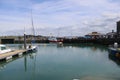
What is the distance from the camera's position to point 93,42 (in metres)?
126

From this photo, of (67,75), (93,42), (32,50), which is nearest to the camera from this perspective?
(67,75)

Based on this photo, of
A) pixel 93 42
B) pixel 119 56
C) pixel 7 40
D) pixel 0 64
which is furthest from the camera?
pixel 7 40

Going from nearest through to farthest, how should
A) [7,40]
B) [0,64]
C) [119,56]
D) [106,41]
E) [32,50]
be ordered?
1. [0,64]
2. [119,56]
3. [32,50]
4. [106,41]
5. [7,40]

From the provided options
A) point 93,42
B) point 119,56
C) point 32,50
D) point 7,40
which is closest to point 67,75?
point 119,56

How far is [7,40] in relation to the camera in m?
142

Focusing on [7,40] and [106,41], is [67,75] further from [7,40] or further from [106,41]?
[7,40]

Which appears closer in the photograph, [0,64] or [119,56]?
[0,64]

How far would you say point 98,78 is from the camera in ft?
89.8

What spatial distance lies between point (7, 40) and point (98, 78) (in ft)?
392

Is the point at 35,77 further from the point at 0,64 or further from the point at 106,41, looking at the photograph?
the point at 106,41

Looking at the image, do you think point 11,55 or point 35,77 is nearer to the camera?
point 35,77

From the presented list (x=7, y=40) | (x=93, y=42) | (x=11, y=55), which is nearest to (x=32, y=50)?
(x=11, y=55)

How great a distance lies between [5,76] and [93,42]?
9873cm

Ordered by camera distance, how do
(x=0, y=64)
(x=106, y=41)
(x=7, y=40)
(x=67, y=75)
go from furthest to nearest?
(x=7, y=40), (x=106, y=41), (x=0, y=64), (x=67, y=75)
